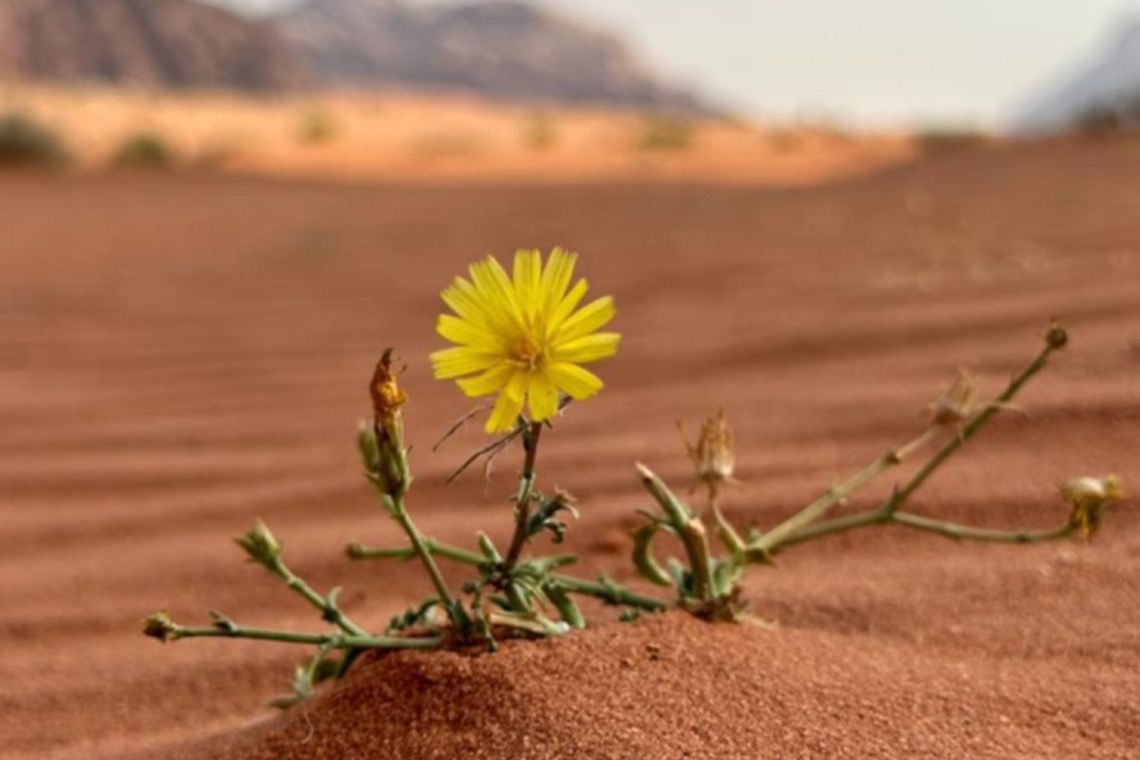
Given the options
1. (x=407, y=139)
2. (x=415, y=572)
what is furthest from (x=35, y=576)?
(x=407, y=139)

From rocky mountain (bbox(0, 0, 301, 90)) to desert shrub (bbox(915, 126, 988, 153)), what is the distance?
1148 inches

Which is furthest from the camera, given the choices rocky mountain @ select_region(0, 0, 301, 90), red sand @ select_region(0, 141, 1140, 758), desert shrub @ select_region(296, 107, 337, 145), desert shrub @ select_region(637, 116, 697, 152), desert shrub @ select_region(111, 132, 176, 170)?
rocky mountain @ select_region(0, 0, 301, 90)

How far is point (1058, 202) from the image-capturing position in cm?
541

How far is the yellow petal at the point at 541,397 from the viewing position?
925mm

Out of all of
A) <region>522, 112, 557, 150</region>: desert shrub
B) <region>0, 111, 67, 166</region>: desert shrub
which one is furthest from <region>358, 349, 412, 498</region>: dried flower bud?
<region>522, 112, 557, 150</region>: desert shrub

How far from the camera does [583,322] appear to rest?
94 centimetres

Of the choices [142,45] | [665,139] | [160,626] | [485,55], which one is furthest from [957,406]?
[485,55]

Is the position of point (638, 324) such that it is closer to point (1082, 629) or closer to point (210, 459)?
point (210, 459)

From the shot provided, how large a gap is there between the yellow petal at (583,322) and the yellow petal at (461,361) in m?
0.04

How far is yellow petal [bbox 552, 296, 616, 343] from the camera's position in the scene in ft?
3.08

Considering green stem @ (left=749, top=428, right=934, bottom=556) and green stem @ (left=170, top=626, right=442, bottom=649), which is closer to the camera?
green stem @ (left=170, top=626, right=442, bottom=649)

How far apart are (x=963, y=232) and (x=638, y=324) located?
3.88 feet

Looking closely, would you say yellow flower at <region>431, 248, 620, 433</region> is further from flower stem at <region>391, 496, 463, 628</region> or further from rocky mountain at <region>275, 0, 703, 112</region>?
rocky mountain at <region>275, 0, 703, 112</region>

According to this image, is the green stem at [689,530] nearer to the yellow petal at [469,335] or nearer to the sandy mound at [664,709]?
the sandy mound at [664,709]
